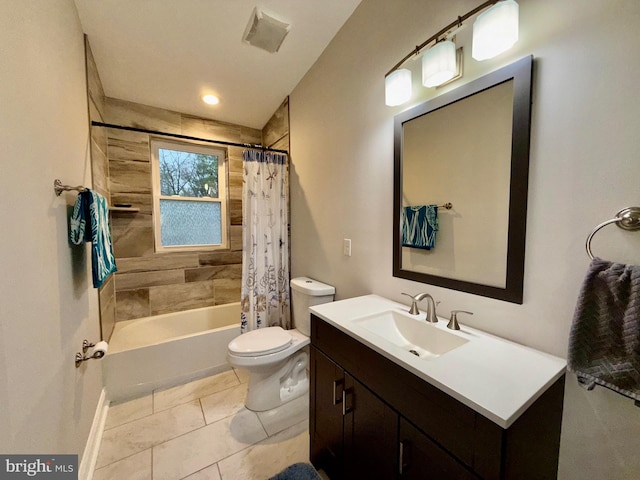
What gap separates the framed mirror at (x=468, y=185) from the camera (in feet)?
2.99

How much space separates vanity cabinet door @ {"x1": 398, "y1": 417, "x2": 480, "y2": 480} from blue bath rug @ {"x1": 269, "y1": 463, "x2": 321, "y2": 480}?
0.61 meters

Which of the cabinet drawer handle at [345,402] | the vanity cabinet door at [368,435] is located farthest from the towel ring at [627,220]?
the cabinet drawer handle at [345,402]

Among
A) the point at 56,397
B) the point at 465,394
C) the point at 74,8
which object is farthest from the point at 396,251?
the point at 74,8

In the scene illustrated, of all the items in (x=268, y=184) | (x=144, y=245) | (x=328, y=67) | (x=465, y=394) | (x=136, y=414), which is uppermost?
(x=328, y=67)

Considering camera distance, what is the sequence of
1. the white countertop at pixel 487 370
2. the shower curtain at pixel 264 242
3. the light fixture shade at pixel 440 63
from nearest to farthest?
1. the white countertop at pixel 487 370
2. the light fixture shade at pixel 440 63
3. the shower curtain at pixel 264 242

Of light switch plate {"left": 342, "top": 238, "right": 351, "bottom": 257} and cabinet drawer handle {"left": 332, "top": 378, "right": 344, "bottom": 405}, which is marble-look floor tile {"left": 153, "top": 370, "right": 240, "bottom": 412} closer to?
cabinet drawer handle {"left": 332, "top": 378, "right": 344, "bottom": 405}

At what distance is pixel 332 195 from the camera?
1862mm

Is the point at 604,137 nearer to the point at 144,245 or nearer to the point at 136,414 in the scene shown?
the point at 136,414

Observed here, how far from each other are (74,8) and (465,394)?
2.64 metres

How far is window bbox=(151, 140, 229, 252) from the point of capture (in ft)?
8.45

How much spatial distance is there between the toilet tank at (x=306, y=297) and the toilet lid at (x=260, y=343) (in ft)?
0.51

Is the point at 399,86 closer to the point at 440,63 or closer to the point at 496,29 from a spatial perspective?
the point at 440,63

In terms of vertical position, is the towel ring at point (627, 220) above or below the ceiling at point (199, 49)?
below

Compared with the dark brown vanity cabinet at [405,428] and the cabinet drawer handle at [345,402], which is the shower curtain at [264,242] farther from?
the cabinet drawer handle at [345,402]
